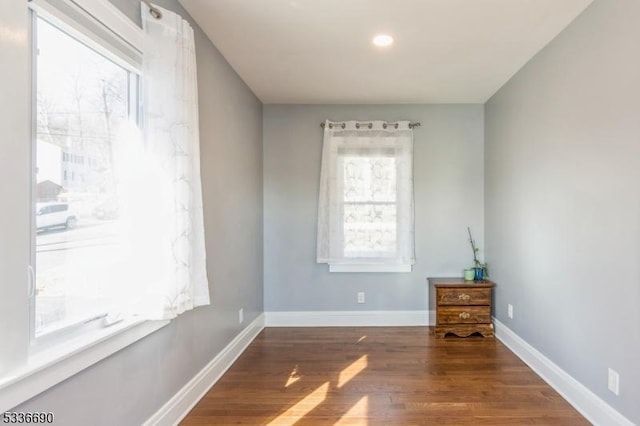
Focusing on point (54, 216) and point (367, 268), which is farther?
point (367, 268)

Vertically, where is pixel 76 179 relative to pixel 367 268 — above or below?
above

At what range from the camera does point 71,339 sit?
4.71 ft

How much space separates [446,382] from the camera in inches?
106

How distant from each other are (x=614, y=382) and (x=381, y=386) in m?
1.41

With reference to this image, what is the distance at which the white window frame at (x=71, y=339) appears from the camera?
114 centimetres

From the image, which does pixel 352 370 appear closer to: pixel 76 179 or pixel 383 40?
pixel 76 179

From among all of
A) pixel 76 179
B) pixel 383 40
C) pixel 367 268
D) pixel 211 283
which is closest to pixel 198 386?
pixel 211 283

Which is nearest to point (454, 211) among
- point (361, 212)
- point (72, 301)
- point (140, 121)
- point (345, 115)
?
point (361, 212)

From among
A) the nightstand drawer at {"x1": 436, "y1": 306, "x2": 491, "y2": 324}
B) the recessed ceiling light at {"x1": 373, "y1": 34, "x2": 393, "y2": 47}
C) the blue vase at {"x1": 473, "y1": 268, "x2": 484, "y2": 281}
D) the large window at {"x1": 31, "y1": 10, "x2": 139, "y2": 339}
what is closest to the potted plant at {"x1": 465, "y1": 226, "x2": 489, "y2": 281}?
the blue vase at {"x1": 473, "y1": 268, "x2": 484, "y2": 281}

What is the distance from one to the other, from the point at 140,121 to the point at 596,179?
2658mm

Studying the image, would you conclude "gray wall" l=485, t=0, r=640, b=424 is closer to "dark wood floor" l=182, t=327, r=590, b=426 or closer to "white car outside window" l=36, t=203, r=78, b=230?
"dark wood floor" l=182, t=327, r=590, b=426

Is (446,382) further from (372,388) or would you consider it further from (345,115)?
(345,115)

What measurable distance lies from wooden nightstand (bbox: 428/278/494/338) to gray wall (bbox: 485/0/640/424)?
0.29 metres

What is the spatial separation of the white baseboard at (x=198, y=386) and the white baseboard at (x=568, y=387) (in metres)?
2.50
